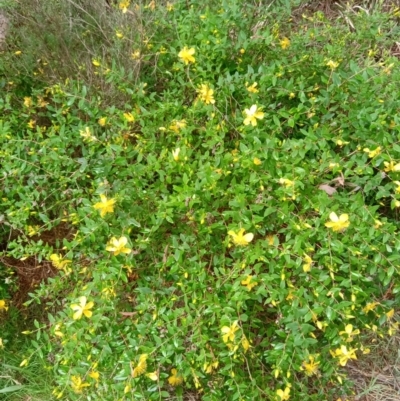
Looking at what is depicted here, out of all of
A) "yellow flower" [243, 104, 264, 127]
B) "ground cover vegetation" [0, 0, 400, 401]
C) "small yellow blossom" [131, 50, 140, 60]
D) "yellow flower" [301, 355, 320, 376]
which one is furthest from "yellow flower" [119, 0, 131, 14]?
"yellow flower" [301, 355, 320, 376]

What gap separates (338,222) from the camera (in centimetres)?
156

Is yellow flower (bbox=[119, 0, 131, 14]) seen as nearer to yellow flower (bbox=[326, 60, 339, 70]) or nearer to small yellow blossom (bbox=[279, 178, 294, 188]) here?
yellow flower (bbox=[326, 60, 339, 70])

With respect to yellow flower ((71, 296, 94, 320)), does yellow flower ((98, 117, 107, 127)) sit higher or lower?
higher

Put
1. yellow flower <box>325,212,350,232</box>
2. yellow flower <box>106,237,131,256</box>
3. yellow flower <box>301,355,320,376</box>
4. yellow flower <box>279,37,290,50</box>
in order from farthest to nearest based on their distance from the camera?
yellow flower <box>279,37,290,50</box>
yellow flower <box>301,355,320,376</box>
yellow flower <box>106,237,131,256</box>
yellow flower <box>325,212,350,232</box>

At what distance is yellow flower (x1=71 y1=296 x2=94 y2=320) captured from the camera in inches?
65.7

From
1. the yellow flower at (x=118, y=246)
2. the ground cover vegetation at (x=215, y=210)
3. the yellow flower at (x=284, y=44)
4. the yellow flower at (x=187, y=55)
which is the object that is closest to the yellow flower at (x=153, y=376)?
the ground cover vegetation at (x=215, y=210)

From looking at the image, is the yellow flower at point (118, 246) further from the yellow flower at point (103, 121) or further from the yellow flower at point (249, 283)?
the yellow flower at point (103, 121)

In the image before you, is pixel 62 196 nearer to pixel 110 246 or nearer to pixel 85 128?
pixel 85 128

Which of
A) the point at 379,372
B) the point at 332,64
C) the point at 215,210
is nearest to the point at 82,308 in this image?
the point at 215,210

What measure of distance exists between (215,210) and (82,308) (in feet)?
2.14

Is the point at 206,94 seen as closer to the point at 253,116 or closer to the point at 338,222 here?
the point at 253,116

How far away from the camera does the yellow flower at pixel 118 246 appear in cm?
166

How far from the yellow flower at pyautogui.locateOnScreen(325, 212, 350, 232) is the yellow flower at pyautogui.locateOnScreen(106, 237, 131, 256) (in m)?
0.74

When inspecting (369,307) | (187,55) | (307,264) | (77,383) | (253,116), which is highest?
(187,55)
